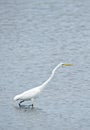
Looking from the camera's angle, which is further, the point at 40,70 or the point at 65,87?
the point at 40,70

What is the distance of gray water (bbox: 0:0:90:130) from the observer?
12.4 m

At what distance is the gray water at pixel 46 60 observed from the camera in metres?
12.4

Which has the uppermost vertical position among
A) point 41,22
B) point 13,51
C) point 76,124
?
point 76,124

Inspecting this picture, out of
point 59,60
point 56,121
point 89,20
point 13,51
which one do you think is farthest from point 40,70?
point 89,20

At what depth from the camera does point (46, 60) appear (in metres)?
17.5

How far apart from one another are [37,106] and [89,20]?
33.8 feet

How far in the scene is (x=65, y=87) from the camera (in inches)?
572

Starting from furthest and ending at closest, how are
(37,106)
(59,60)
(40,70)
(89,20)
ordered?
(89,20) → (59,60) → (40,70) → (37,106)

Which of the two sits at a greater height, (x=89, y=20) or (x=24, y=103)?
(x=24, y=103)

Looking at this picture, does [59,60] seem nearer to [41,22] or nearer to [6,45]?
[6,45]

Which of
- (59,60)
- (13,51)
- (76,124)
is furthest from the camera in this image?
(13,51)

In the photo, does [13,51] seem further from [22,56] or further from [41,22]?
[41,22]

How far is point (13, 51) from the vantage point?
18969 millimetres

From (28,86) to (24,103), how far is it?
119 cm
